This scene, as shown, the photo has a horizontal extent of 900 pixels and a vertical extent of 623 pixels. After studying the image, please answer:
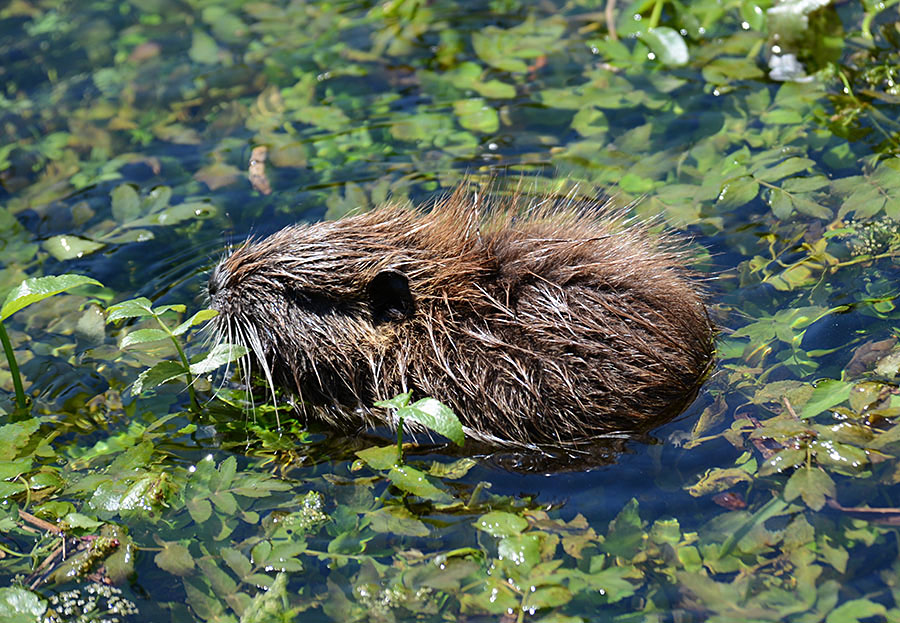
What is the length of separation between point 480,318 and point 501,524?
898mm

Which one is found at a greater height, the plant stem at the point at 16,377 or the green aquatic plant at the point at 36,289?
the green aquatic plant at the point at 36,289

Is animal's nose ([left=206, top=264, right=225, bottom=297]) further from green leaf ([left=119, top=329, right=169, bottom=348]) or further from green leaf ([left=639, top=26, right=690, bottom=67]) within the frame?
green leaf ([left=639, top=26, right=690, bottom=67])

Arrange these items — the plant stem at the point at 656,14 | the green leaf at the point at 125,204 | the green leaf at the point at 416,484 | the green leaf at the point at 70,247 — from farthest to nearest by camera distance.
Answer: the plant stem at the point at 656,14 < the green leaf at the point at 125,204 < the green leaf at the point at 70,247 < the green leaf at the point at 416,484

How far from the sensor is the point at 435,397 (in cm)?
401

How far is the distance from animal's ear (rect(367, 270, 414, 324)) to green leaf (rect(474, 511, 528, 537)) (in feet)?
3.33

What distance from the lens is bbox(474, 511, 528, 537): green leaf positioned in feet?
11.5

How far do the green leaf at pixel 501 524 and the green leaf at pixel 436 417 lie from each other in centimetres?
33

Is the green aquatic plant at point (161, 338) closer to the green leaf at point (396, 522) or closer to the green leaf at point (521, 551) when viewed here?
the green leaf at point (396, 522)

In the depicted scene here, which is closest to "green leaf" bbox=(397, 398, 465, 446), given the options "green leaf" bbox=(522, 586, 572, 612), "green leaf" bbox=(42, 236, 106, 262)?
"green leaf" bbox=(522, 586, 572, 612)

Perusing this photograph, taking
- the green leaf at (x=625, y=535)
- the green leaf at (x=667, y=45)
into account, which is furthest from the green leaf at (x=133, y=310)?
the green leaf at (x=667, y=45)

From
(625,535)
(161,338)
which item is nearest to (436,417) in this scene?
(625,535)

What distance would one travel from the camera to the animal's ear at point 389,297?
162 inches

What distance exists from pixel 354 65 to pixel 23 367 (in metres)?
3.26

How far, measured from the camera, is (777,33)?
19.8 ft
